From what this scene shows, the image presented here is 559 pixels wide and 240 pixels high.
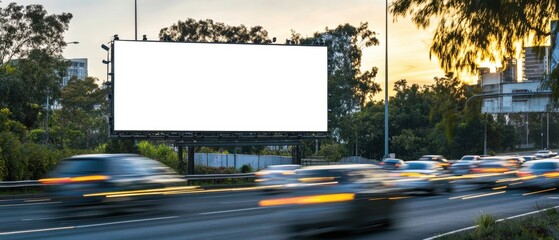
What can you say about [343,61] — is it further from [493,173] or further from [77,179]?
[77,179]

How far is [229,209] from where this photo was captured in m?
22.2

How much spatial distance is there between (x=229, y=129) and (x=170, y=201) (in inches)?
906

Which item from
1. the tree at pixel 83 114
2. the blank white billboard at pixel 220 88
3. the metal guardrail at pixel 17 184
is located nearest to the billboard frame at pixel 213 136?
the blank white billboard at pixel 220 88

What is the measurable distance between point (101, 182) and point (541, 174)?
1918cm

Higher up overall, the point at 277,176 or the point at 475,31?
the point at 475,31

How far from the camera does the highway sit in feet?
50.0

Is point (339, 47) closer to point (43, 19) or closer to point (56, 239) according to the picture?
point (43, 19)

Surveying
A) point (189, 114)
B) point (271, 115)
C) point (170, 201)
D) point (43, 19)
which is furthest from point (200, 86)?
point (170, 201)

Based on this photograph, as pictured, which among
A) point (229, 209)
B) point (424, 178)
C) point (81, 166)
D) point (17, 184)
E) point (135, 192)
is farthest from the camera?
point (17, 184)

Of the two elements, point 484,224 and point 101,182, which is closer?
point 484,224

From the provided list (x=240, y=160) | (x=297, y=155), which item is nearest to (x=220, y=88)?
→ (x=297, y=155)

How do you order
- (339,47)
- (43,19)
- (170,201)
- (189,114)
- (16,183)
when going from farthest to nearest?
(339,47) < (43,19) < (189,114) < (16,183) < (170,201)

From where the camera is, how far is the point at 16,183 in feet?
98.7

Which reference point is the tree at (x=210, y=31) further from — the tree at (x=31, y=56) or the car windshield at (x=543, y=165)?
the car windshield at (x=543, y=165)
